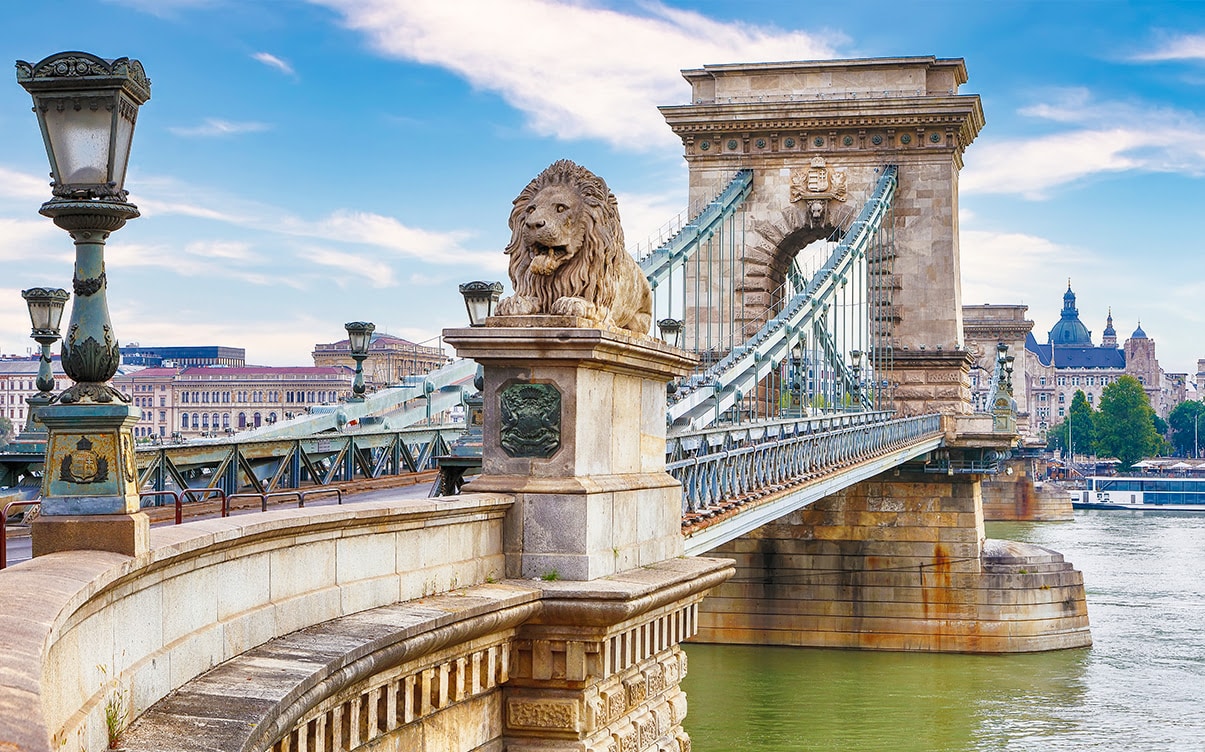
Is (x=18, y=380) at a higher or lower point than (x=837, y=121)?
lower

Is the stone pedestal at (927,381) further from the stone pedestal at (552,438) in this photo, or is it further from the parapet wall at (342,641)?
the stone pedestal at (552,438)

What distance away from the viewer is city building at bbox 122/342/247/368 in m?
63.8

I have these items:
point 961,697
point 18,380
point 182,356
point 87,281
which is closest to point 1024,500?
point 182,356

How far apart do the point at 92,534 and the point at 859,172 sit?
3893 cm

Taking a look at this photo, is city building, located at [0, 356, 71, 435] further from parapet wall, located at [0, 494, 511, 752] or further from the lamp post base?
the lamp post base

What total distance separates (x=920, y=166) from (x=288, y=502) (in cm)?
2733

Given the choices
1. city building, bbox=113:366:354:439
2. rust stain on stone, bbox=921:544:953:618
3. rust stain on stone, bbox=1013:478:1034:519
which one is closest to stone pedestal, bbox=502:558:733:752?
rust stain on stone, bbox=921:544:953:618

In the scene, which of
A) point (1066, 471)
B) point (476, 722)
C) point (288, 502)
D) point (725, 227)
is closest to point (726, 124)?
point (725, 227)

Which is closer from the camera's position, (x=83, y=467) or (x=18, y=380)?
(x=83, y=467)

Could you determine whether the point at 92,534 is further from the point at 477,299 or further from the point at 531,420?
the point at 477,299

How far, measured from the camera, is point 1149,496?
123 meters

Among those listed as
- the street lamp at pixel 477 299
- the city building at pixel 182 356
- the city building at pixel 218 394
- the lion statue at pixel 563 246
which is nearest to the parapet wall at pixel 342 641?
the lion statue at pixel 563 246

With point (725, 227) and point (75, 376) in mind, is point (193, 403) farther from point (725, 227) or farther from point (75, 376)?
point (75, 376)

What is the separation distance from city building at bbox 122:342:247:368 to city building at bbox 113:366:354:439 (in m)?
2.56
